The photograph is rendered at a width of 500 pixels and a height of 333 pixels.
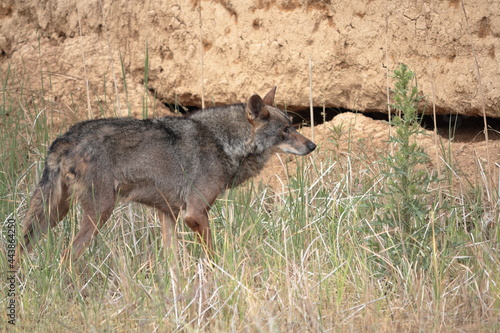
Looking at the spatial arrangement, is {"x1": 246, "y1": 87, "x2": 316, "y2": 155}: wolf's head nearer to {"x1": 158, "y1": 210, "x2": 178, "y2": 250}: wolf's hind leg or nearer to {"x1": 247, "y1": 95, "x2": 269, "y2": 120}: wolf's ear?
{"x1": 247, "y1": 95, "x2": 269, "y2": 120}: wolf's ear

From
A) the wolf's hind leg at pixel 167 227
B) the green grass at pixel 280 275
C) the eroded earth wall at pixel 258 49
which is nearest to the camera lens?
the green grass at pixel 280 275

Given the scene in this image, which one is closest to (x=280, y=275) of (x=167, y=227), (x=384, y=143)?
(x=167, y=227)

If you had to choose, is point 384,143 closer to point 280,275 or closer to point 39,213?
point 280,275

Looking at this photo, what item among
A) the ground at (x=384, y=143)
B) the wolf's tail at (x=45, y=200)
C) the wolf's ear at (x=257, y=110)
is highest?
the wolf's ear at (x=257, y=110)

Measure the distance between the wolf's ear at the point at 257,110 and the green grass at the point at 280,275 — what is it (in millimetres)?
659

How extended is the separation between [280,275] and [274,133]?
1803mm

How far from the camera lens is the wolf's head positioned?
244 inches

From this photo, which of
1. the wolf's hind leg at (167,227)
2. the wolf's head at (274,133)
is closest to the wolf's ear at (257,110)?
the wolf's head at (274,133)

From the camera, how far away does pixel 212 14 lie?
7.74 m

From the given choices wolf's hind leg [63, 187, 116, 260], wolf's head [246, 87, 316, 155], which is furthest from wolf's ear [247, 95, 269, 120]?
wolf's hind leg [63, 187, 116, 260]

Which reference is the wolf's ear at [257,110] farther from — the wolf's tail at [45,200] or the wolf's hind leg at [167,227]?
the wolf's tail at [45,200]

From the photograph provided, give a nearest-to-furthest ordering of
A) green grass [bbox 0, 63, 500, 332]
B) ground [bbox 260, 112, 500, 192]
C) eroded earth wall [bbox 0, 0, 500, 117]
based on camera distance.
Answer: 1. green grass [bbox 0, 63, 500, 332]
2. ground [bbox 260, 112, 500, 192]
3. eroded earth wall [bbox 0, 0, 500, 117]

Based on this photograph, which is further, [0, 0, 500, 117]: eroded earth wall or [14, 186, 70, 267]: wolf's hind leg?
[0, 0, 500, 117]: eroded earth wall

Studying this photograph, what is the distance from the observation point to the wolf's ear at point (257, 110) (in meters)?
6.14
